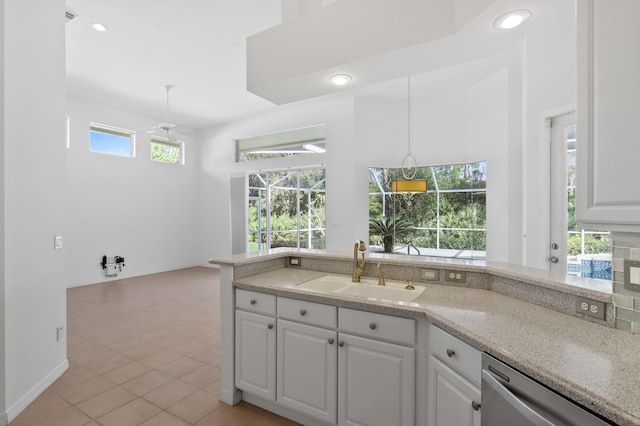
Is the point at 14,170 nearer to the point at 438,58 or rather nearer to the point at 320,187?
the point at 438,58

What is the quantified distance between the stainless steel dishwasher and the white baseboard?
9.61 feet

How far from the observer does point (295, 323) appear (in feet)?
6.86

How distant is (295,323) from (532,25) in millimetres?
2163


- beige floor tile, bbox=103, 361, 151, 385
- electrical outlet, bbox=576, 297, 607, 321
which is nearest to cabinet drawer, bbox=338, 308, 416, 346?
electrical outlet, bbox=576, 297, 607, 321

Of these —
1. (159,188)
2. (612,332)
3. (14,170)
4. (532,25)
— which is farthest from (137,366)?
(159,188)

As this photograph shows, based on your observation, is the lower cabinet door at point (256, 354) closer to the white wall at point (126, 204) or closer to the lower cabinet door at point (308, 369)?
the lower cabinet door at point (308, 369)

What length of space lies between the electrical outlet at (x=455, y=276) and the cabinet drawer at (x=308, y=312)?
83 centimetres

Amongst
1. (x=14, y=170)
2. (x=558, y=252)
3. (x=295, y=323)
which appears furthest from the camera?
(x=558, y=252)

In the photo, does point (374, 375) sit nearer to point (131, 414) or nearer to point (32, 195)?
point (131, 414)

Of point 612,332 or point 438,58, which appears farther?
point 438,58

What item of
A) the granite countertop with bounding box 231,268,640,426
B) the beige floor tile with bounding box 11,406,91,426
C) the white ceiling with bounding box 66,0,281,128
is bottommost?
the beige floor tile with bounding box 11,406,91,426

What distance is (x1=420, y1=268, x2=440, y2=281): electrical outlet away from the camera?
2.26 m

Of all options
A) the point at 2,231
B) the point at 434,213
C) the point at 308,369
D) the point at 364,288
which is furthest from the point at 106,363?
the point at 434,213

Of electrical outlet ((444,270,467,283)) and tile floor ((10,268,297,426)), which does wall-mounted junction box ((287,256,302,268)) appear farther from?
electrical outlet ((444,270,467,283))
